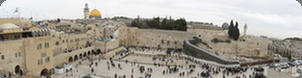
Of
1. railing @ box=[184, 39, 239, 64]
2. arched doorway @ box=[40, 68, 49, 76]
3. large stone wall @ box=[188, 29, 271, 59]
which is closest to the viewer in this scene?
arched doorway @ box=[40, 68, 49, 76]

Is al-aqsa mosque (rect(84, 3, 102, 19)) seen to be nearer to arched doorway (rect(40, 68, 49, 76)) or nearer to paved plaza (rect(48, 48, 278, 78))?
paved plaza (rect(48, 48, 278, 78))

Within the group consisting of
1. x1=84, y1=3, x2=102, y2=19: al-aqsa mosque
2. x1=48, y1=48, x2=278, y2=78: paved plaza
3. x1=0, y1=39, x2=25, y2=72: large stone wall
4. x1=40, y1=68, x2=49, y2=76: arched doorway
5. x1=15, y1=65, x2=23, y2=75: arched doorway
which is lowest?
x1=48, y1=48, x2=278, y2=78: paved plaza

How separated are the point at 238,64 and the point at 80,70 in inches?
755

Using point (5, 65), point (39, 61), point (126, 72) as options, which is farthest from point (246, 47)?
point (5, 65)

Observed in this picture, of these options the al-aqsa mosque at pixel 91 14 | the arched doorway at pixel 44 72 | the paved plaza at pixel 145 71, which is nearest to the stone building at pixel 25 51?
the arched doorway at pixel 44 72

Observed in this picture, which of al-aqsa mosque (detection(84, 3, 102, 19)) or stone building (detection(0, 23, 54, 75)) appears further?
al-aqsa mosque (detection(84, 3, 102, 19))

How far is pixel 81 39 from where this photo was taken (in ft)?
109

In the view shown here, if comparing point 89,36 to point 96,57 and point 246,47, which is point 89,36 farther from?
point 246,47

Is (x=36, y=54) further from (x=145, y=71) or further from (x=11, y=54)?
(x=145, y=71)

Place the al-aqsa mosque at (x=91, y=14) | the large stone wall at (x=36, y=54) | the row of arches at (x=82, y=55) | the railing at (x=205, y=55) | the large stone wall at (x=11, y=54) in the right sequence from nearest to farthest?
1. the large stone wall at (x=11, y=54)
2. the large stone wall at (x=36, y=54)
3. the railing at (x=205, y=55)
4. the row of arches at (x=82, y=55)
5. the al-aqsa mosque at (x=91, y=14)

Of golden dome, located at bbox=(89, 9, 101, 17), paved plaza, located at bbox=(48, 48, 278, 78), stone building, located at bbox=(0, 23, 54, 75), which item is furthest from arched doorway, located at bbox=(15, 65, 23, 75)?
golden dome, located at bbox=(89, 9, 101, 17)

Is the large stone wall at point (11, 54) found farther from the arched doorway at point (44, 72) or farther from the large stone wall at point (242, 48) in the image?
the large stone wall at point (242, 48)

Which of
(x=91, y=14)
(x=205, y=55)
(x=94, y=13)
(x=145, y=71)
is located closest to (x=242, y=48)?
(x=205, y=55)

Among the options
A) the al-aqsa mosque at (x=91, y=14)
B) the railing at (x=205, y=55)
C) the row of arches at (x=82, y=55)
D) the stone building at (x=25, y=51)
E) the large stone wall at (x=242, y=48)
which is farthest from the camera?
the al-aqsa mosque at (x=91, y=14)
